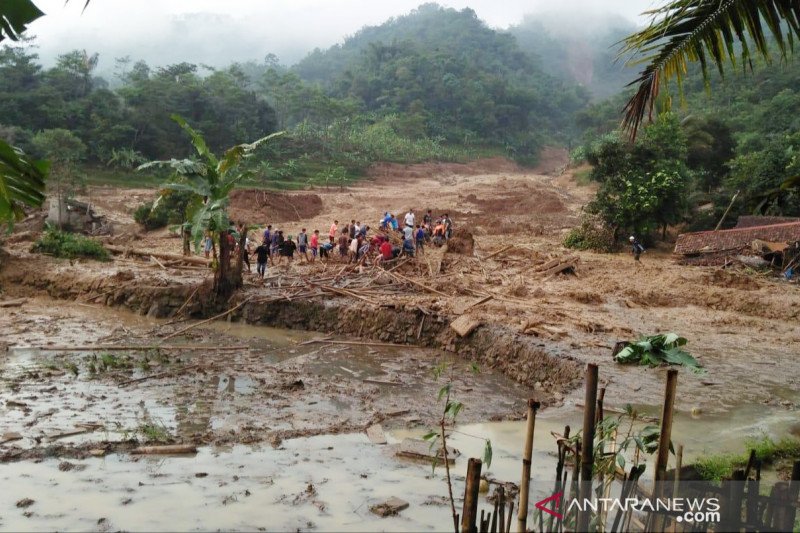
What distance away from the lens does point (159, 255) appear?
61.7 feet

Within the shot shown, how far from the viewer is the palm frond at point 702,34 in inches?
156

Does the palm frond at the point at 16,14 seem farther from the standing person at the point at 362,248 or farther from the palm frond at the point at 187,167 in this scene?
the standing person at the point at 362,248

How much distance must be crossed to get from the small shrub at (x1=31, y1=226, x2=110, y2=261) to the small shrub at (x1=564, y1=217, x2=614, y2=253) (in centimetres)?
1606

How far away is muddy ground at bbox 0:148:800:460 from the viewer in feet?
28.8

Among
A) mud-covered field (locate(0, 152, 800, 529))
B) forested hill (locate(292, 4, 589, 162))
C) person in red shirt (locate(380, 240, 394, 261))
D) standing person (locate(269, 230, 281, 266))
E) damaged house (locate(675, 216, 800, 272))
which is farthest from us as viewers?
forested hill (locate(292, 4, 589, 162))

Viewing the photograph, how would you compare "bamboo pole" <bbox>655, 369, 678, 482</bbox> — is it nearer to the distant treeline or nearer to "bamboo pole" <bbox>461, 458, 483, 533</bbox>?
"bamboo pole" <bbox>461, 458, 483, 533</bbox>

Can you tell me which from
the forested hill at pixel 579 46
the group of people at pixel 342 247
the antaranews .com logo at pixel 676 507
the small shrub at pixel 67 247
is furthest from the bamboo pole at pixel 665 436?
the forested hill at pixel 579 46

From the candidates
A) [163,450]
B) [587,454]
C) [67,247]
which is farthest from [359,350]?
[67,247]

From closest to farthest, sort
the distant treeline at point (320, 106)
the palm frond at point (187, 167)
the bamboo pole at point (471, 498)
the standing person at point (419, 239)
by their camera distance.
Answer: the bamboo pole at point (471, 498), the palm frond at point (187, 167), the standing person at point (419, 239), the distant treeline at point (320, 106)

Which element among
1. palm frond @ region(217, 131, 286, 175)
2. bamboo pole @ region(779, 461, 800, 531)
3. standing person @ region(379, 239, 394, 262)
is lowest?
bamboo pole @ region(779, 461, 800, 531)

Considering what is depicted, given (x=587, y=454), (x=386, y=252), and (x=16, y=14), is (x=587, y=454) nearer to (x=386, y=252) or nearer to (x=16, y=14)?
(x=16, y=14)

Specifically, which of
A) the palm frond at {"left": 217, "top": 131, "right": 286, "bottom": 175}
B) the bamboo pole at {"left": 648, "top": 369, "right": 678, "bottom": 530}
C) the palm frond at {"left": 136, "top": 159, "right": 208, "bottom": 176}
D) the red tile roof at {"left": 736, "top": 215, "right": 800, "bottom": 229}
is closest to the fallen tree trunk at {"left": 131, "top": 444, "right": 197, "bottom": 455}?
the bamboo pole at {"left": 648, "top": 369, "right": 678, "bottom": 530}

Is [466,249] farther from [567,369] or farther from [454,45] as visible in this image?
[454,45]

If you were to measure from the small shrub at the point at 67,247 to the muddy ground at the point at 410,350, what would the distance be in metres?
0.57
